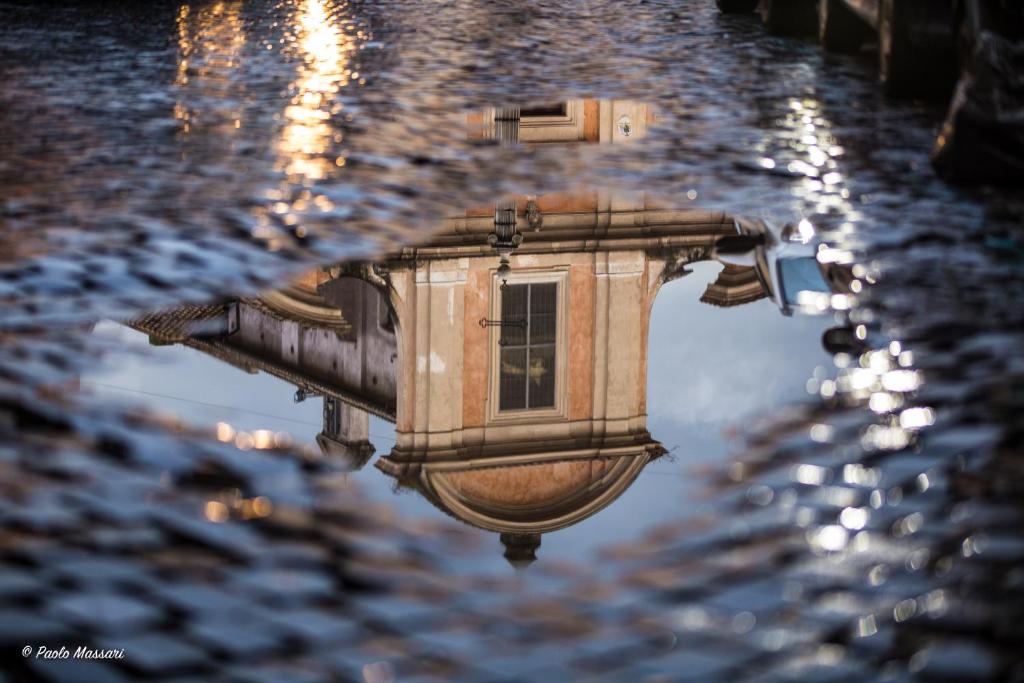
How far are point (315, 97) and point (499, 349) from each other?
23.7 ft

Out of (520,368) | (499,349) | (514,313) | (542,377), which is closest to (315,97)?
(514,313)

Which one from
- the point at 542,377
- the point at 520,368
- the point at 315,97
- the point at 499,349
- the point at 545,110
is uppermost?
the point at 542,377

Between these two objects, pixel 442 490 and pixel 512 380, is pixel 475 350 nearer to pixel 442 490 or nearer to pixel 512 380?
pixel 512 380

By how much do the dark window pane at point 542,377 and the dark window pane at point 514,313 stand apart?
0.29 ft

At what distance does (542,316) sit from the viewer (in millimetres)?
6176

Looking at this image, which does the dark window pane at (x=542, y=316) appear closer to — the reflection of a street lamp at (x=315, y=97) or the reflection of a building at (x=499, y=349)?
the reflection of a building at (x=499, y=349)

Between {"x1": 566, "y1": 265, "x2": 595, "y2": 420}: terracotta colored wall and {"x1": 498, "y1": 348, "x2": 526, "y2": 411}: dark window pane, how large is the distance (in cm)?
16

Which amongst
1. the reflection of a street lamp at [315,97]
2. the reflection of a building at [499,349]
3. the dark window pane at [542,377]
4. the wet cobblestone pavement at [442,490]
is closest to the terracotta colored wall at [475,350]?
the reflection of a building at [499,349]

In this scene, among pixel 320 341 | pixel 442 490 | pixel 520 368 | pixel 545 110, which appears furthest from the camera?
pixel 545 110

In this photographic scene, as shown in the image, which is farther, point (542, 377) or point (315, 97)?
point (315, 97)

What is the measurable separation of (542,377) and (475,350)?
713 millimetres

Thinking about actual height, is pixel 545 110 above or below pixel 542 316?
below

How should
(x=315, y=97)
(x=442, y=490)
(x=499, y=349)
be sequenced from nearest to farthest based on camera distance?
(x=442, y=490) < (x=499, y=349) < (x=315, y=97)

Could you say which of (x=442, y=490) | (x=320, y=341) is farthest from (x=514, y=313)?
(x=442, y=490)
